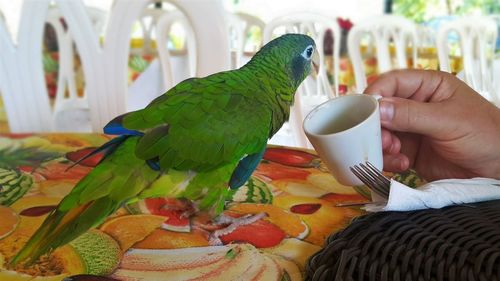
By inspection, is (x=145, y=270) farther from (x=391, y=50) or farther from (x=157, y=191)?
(x=391, y=50)

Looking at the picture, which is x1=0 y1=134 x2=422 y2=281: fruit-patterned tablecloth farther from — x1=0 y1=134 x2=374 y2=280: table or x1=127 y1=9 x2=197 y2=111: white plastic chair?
x1=127 y1=9 x2=197 y2=111: white plastic chair

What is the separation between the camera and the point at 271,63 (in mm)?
310

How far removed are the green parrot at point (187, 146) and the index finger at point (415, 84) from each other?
175 millimetres

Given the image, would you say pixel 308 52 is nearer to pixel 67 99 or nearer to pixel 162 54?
pixel 162 54

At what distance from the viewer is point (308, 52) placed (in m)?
0.32

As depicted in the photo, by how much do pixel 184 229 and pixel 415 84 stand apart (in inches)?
10.6

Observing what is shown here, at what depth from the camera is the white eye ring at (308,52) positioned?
12.7 inches

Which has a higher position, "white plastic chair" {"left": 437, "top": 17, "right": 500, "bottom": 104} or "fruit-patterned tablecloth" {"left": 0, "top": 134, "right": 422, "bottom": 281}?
"white plastic chair" {"left": 437, "top": 17, "right": 500, "bottom": 104}

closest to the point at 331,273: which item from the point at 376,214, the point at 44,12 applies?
the point at 376,214

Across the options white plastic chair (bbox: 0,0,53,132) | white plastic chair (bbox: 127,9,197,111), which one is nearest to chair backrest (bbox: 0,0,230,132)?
white plastic chair (bbox: 0,0,53,132)

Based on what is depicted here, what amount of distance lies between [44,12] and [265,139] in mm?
608

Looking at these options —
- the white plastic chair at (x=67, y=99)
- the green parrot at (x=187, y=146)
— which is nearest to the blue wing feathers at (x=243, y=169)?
the green parrot at (x=187, y=146)

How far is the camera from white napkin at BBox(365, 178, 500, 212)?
1.03ft

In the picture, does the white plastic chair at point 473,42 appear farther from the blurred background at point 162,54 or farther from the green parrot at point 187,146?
the green parrot at point 187,146
